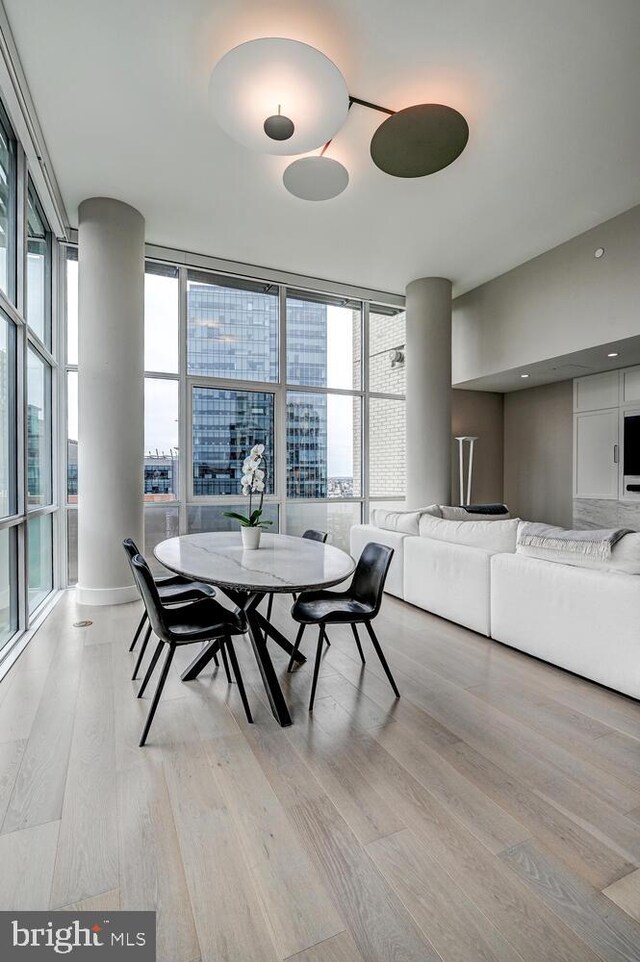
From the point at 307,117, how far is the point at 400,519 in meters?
2.87

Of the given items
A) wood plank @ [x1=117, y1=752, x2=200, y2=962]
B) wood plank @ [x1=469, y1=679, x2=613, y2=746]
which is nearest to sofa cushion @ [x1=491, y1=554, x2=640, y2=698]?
wood plank @ [x1=469, y1=679, x2=613, y2=746]

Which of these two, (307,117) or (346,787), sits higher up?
(307,117)

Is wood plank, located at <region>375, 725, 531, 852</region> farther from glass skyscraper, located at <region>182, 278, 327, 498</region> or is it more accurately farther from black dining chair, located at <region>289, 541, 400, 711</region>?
glass skyscraper, located at <region>182, 278, 327, 498</region>

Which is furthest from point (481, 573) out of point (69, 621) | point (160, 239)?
point (160, 239)

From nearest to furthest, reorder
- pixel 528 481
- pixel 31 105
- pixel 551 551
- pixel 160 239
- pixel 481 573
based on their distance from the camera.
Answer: pixel 551 551, pixel 31 105, pixel 481 573, pixel 160 239, pixel 528 481

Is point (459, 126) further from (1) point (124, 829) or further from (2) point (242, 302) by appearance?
(1) point (124, 829)

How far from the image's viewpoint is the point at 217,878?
128 centimetres

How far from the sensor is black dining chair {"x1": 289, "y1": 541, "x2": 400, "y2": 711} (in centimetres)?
226

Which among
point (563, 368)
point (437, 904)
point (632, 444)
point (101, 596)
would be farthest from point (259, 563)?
point (632, 444)

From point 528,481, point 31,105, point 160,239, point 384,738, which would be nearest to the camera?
point 384,738

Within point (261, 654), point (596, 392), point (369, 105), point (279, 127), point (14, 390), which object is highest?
point (369, 105)

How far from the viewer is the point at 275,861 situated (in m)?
1.33

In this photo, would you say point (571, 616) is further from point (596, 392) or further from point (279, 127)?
point (596, 392)

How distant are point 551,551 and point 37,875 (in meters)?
2.69
